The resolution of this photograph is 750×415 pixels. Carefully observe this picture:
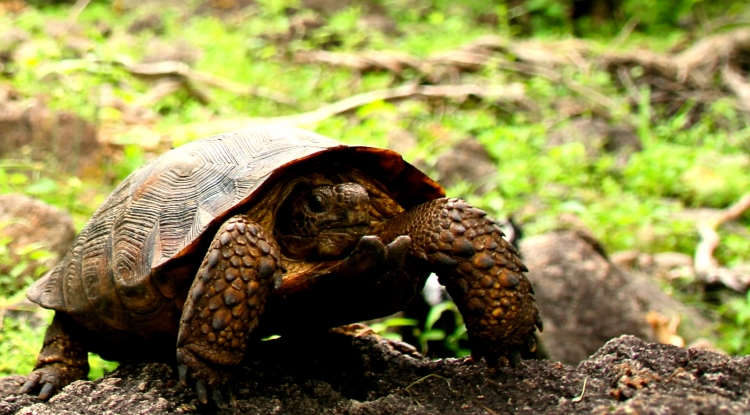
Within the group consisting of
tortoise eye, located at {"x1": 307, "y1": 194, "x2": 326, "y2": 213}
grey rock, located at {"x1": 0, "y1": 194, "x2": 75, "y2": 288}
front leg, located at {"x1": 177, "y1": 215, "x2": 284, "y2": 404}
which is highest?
tortoise eye, located at {"x1": 307, "y1": 194, "x2": 326, "y2": 213}

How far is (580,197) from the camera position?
6609 millimetres

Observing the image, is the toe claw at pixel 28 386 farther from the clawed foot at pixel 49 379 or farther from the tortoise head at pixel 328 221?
the tortoise head at pixel 328 221

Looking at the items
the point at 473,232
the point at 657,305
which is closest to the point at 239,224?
the point at 473,232

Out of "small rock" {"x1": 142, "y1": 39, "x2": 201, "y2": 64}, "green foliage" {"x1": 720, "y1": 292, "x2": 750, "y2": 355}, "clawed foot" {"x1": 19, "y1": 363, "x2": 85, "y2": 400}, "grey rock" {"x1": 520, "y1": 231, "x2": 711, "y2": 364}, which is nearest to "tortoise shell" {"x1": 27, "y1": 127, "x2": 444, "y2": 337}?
"clawed foot" {"x1": 19, "y1": 363, "x2": 85, "y2": 400}

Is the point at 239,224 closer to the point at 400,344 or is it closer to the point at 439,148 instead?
the point at 400,344

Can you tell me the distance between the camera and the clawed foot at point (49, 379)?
2645 mm

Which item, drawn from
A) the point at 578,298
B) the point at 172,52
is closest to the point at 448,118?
the point at 172,52

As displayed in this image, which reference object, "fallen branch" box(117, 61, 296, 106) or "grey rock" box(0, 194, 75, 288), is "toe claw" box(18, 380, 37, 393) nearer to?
"grey rock" box(0, 194, 75, 288)

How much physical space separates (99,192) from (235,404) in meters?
3.86

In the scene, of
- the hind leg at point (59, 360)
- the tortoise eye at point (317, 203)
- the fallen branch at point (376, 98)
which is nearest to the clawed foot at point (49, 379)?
the hind leg at point (59, 360)

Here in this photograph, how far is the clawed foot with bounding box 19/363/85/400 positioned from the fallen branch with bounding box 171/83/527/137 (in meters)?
4.01

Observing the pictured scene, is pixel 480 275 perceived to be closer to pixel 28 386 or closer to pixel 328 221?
pixel 328 221

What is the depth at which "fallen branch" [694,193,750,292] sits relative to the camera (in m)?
5.29

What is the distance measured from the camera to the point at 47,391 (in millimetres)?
2635
